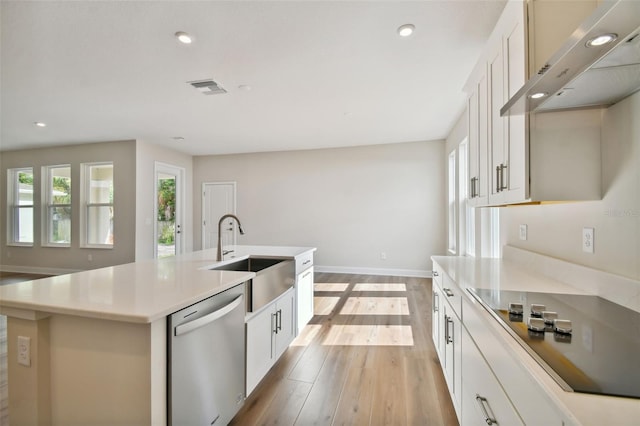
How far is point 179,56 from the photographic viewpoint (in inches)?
102

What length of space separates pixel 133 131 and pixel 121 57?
2701mm

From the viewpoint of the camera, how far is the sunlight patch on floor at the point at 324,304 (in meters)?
3.58

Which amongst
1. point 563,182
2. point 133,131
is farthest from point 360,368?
point 133,131

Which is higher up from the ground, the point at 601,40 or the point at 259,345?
the point at 601,40

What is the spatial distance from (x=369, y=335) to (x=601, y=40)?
273 centimetres

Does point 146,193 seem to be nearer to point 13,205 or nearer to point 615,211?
point 13,205

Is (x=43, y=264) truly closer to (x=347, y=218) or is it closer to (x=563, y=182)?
(x=347, y=218)

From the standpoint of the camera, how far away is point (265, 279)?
6.46 ft

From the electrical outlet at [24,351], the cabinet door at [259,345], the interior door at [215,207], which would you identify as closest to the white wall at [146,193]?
the interior door at [215,207]

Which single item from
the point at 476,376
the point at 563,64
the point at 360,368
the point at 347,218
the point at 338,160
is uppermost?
the point at 338,160

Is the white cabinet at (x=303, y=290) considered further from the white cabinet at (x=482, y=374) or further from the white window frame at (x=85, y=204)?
the white window frame at (x=85, y=204)

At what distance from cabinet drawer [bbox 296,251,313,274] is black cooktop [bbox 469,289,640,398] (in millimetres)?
1585

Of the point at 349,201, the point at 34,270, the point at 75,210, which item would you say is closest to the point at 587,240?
the point at 349,201

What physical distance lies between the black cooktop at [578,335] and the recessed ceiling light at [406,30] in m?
1.99
